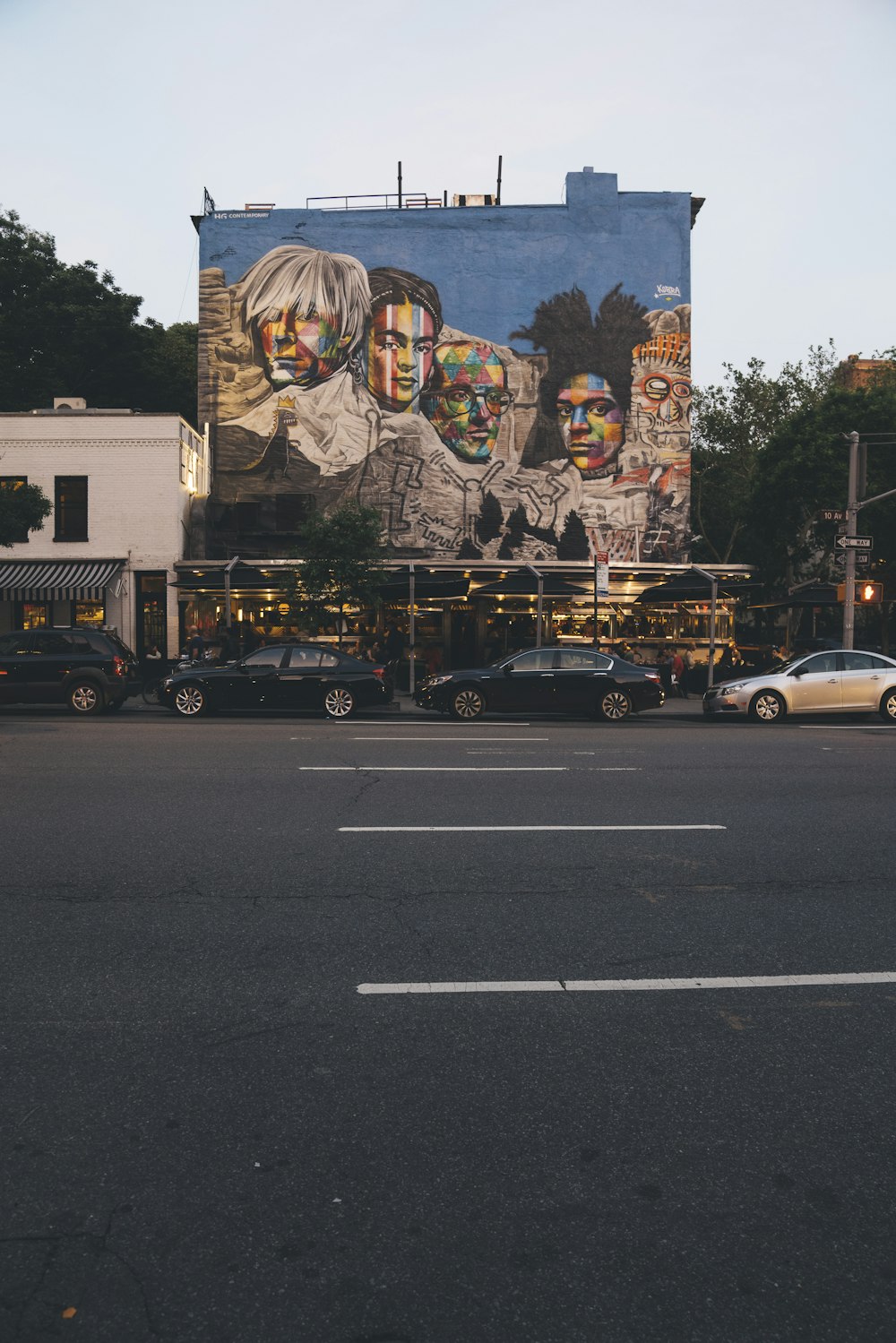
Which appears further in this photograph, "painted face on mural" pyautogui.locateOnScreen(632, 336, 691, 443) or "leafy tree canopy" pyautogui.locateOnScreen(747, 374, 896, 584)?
"painted face on mural" pyautogui.locateOnScreen(632, 336, 691, 443)

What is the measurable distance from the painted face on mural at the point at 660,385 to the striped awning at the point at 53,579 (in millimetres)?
18343

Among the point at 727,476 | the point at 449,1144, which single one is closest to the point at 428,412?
the point at 727,476

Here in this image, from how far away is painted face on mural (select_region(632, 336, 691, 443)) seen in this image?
3272cm

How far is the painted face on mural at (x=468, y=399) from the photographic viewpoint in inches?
1278

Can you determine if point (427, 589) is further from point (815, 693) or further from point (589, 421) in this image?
point (589, 421)

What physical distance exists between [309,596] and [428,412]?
10.9m

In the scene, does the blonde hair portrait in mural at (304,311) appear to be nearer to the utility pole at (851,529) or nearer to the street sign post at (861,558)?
the utility pole at (851,529)

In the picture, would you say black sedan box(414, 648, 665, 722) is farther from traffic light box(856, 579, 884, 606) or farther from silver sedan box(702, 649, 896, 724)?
traffic light box(856, 579, 884, 606)

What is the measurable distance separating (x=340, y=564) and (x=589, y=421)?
13.3 meters

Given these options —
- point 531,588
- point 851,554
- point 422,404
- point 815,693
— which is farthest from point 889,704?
point 422,404

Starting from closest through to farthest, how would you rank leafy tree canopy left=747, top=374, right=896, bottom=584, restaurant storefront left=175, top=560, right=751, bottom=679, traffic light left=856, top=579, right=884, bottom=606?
traffic light left=856, top=579, right=884, bottom=606
restaurant storefront left=175, top=560, right=751, bottom=679
leafy tree canopy left=747, top=374, right=896, bottom=584

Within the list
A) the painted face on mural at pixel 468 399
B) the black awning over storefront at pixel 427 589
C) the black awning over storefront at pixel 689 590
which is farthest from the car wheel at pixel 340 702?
the painted face on mural at pixel 468 399

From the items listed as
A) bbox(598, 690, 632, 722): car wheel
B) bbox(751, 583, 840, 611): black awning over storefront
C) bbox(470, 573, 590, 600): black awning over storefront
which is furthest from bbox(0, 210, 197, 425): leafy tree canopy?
bbox(598, 690, 632, 722): car wheel

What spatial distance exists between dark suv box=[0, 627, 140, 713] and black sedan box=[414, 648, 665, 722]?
6211mm
